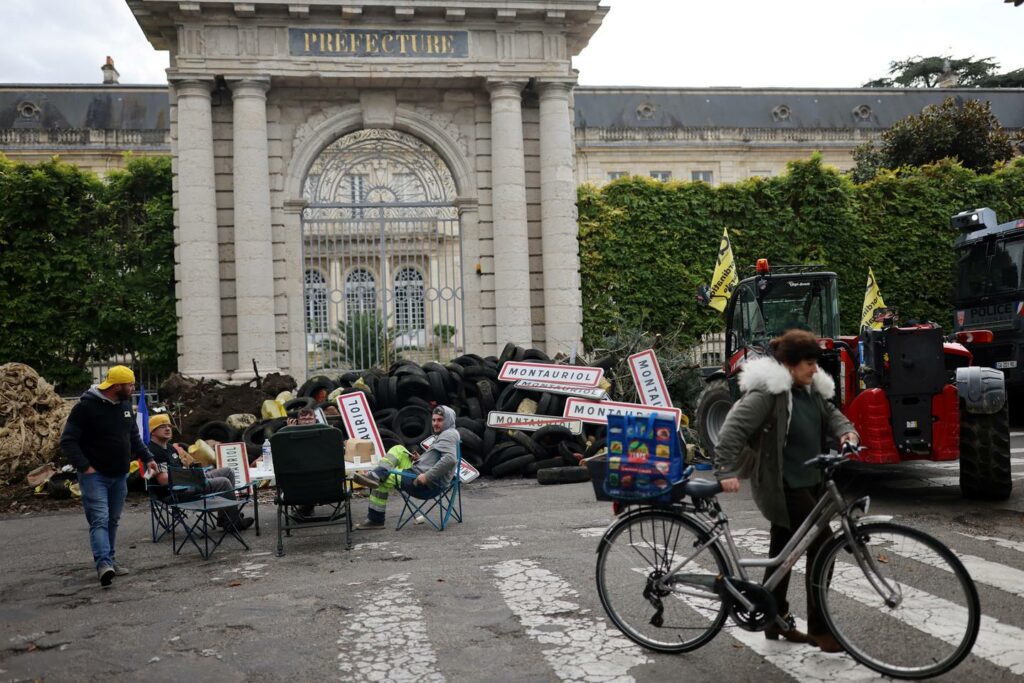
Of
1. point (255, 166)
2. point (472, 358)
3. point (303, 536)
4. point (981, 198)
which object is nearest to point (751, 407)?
point (303, 536)

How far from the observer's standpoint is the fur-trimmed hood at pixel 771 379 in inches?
203

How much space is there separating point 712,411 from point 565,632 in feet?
24.7

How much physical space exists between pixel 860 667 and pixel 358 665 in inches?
106

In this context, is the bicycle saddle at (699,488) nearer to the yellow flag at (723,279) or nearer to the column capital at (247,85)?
the yellow flag at (723,279)

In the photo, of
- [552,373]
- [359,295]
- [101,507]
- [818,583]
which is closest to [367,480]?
[101,507]

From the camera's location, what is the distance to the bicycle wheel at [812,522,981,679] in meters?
4.60

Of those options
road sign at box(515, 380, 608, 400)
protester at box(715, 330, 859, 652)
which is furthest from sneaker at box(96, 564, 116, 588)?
road sign at box(515, 380, 608, 400)

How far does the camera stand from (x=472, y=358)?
15516 millimetres

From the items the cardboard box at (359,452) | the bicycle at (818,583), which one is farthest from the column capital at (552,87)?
the bicycle at (818,583)

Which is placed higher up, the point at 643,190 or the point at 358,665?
the point at 643,190

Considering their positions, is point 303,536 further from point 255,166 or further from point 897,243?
point 897,243

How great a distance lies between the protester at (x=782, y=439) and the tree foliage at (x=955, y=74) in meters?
52.4

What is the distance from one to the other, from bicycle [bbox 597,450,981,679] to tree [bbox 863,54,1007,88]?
174 ft

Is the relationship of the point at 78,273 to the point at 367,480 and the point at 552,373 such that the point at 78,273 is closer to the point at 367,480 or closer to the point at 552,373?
the point at 552,373
